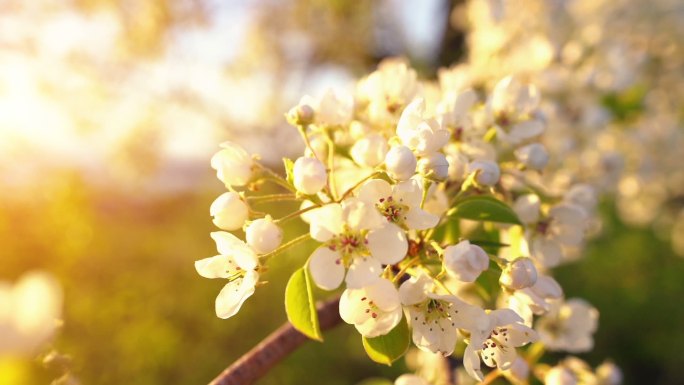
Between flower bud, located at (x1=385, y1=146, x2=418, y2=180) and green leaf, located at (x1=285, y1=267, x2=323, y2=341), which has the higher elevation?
flower bud, located at (x1=385, y1=146, x2=418, y2=180)

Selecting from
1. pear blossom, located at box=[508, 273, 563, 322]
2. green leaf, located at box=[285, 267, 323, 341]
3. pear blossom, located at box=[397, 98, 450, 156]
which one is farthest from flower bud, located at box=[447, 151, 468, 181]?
green leaf, located at box=[285, 267, 323, 341]

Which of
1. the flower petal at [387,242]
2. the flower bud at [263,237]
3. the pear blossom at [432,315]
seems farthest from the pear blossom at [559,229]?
the flower bud at [263,237]

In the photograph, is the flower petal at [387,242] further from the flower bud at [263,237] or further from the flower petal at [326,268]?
the flower bud at [263,237]

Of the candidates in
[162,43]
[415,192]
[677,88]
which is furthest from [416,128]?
[162,43]

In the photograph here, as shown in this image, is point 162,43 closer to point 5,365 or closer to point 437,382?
point 437,382

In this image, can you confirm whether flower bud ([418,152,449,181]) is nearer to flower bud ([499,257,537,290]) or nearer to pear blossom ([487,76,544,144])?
flower bud ([499,257,537,290])

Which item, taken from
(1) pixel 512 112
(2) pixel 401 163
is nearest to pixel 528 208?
(1) pixel 512 112

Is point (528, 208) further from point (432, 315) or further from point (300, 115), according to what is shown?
point (300, 115)
